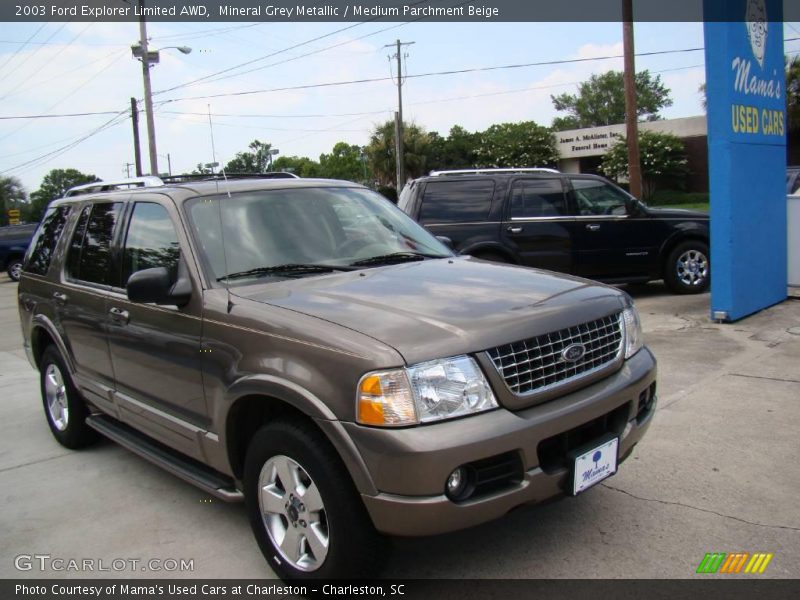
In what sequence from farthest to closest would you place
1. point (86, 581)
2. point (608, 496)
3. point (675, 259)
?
point (675, 259) → point (608, 496) → point (86, 581)

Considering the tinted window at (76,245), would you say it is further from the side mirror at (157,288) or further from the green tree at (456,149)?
the green tree at (456,149)

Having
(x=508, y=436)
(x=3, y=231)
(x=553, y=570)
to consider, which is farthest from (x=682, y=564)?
(x=3, y=231)

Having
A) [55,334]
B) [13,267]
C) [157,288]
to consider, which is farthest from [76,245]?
[13,267]

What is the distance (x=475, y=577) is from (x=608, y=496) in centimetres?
106

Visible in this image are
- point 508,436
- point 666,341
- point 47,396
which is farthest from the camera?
point 666,341

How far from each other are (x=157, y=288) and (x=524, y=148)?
45.3 m

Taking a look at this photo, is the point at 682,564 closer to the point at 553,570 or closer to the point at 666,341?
the point at 553,570

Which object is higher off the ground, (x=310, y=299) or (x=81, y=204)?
(x=81, y=204)

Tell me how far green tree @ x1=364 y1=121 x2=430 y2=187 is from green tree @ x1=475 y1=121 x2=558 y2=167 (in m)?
5.35

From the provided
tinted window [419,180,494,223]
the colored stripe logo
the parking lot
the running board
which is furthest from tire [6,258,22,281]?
the colored stripe logo

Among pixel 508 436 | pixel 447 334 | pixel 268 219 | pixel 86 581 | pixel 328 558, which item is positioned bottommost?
pixel 86 581

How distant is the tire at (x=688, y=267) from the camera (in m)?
9.70

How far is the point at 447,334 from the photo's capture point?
8.52 feet

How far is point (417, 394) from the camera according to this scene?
8.12 feet
